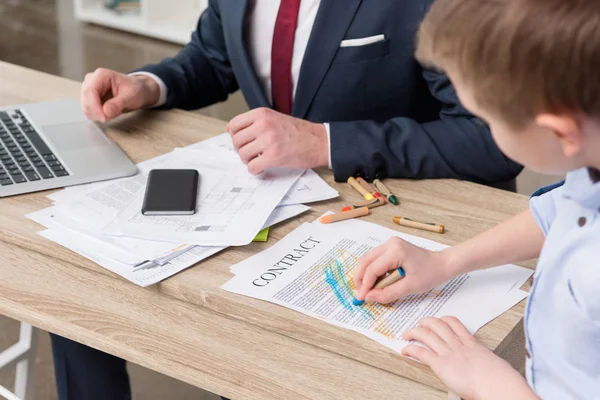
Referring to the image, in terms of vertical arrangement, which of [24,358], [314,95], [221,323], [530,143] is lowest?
[24,358]

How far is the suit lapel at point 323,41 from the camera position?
1593mm

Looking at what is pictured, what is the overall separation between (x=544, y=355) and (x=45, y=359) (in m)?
1.71

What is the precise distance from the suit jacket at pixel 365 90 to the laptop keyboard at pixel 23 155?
0.30m

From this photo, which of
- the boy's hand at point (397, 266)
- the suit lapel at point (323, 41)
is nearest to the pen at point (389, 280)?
the boy's hand at point (397, 266)

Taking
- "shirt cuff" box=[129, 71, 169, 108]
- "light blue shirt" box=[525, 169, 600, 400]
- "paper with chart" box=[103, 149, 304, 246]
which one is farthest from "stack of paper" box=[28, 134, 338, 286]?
"light blue shirt" box=[525, 169, 600, 400]

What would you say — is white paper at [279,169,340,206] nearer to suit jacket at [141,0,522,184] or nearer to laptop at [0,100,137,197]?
suit jacket at [141,0,522,184]

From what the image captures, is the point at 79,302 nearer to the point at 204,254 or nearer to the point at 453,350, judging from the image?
the point at 204,254

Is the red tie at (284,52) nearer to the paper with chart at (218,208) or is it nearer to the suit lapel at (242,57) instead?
the suit lapel at (242,57)

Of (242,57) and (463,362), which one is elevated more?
(242,57)

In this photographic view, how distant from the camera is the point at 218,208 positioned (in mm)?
1339

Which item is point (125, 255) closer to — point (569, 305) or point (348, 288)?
point (348, 288)

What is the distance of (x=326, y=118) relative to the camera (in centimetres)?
174

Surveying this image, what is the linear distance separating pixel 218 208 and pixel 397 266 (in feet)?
1.12

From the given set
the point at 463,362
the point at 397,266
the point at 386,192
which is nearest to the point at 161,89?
the point at 386,192
